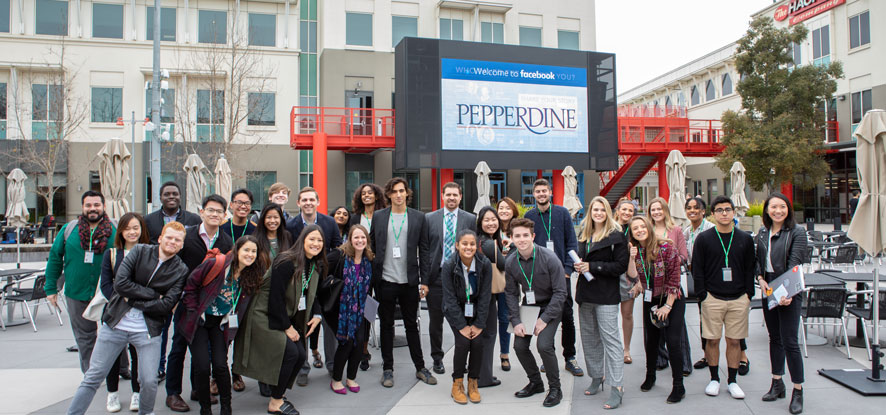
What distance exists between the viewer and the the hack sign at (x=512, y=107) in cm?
2211

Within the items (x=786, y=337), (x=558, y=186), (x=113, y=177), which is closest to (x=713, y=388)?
(x=786, y=337)

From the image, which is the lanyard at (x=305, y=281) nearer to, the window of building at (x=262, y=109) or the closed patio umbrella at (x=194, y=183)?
the closed patio umbrella at (x=194, y=183)

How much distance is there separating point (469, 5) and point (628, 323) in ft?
79.0

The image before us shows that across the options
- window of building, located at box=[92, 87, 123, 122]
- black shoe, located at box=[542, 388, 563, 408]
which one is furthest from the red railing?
black shoe, located at box=[542, 388, 563, 408]

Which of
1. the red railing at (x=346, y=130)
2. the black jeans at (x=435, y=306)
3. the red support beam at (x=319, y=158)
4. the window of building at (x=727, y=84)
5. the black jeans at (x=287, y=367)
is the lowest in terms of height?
the black jeans at (x=287, y=367)

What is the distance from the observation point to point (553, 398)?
470 cm

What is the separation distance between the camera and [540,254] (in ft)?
16.0

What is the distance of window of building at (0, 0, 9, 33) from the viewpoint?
81.4ft

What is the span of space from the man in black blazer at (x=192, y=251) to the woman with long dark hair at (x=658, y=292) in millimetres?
3889

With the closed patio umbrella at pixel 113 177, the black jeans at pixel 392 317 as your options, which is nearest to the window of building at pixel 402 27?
the closed patio umbrella at pixel 113 177

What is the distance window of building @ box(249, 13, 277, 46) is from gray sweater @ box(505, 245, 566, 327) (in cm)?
2525

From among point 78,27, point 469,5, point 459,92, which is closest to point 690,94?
point 469,5

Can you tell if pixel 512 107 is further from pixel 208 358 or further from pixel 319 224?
pixel 208 358

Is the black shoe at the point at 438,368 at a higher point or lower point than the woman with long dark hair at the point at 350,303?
lower
